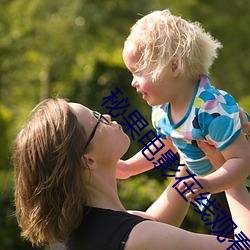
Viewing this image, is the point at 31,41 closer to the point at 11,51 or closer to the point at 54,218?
the point at 11,51

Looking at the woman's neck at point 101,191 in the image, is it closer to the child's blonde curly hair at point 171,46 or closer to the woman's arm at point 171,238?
the woman's arm at point 171,238

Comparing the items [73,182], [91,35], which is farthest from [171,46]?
[91,35]

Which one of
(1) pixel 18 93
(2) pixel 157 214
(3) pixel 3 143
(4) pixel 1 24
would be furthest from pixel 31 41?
(2) pixel 157 214

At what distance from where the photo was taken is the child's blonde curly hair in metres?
2.89

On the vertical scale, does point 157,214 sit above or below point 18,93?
above

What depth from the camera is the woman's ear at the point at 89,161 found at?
2.86 m

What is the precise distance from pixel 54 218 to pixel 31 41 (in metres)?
11.9

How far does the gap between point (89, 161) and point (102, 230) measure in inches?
11.6

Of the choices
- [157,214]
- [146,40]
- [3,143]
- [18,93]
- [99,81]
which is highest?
[146,40]

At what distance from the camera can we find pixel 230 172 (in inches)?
106

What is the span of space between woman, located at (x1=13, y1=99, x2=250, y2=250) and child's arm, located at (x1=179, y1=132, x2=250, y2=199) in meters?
0.09

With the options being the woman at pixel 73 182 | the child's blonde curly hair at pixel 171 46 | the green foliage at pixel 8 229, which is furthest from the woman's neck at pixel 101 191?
the green foliage at pixel 8 229

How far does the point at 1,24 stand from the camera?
14.5 m

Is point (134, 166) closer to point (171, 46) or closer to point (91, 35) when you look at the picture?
point (171, 46)
